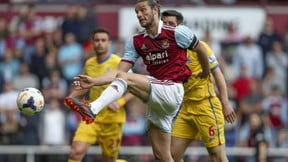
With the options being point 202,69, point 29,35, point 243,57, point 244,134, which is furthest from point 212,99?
point 29,35

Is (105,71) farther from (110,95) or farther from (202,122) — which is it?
(110,95)

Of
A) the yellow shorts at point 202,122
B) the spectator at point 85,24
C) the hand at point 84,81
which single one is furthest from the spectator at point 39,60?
the hand at point 84,81

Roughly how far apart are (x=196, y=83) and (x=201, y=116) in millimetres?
460

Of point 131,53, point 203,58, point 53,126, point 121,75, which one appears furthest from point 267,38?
point 121,75

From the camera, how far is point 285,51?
2147cm

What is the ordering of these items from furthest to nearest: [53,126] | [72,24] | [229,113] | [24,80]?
[72,24] → [24,80] → [53,126] → [229,113]

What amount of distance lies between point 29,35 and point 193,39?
990 cm

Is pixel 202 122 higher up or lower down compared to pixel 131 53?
lower down

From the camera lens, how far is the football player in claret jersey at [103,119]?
47.9 ft

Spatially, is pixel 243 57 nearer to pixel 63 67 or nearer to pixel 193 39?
pixel 63 67

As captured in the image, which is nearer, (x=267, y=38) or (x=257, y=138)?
(x=257, y=138)

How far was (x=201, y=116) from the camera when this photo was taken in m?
13.4

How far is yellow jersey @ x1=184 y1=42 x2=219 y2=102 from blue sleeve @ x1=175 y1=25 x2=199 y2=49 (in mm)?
1053

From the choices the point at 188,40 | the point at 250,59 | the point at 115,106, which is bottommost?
the point at 250,59
